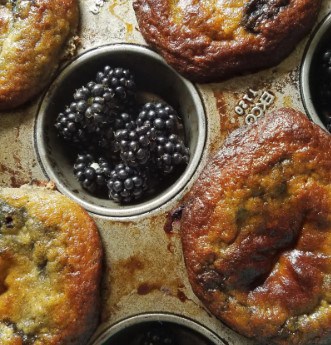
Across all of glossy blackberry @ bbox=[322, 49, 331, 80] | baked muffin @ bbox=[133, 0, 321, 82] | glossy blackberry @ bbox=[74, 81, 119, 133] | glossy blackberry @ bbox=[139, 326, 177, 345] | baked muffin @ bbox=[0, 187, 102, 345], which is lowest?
glossy blackberry @ bbox=[139, 326, 177, 345]

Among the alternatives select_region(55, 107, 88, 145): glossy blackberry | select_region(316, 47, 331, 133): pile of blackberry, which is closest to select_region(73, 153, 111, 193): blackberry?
select_region(55, 107, 88, 145): glossy blackberry

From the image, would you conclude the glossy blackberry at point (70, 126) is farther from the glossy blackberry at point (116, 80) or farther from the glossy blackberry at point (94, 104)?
the glossy blackberry at point (116, 80)

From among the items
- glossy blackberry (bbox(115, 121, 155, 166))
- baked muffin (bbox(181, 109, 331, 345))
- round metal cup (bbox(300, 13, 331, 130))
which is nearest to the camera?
baked muffin (bbox(181, 109, 331, 345))

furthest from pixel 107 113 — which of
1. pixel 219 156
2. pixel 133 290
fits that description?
pixel 133 290

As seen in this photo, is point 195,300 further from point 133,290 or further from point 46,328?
point 46,328

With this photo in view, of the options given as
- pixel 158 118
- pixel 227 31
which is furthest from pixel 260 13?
pixel 158 118

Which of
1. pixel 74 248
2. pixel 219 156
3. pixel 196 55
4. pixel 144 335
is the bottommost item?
pixel 144 335

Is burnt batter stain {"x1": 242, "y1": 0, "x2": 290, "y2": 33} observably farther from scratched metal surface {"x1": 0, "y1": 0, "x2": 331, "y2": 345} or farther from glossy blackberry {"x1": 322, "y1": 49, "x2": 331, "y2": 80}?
glossy blackberry {"x1": 322, "y1": 49, "x2": 331, "y2": 80}
